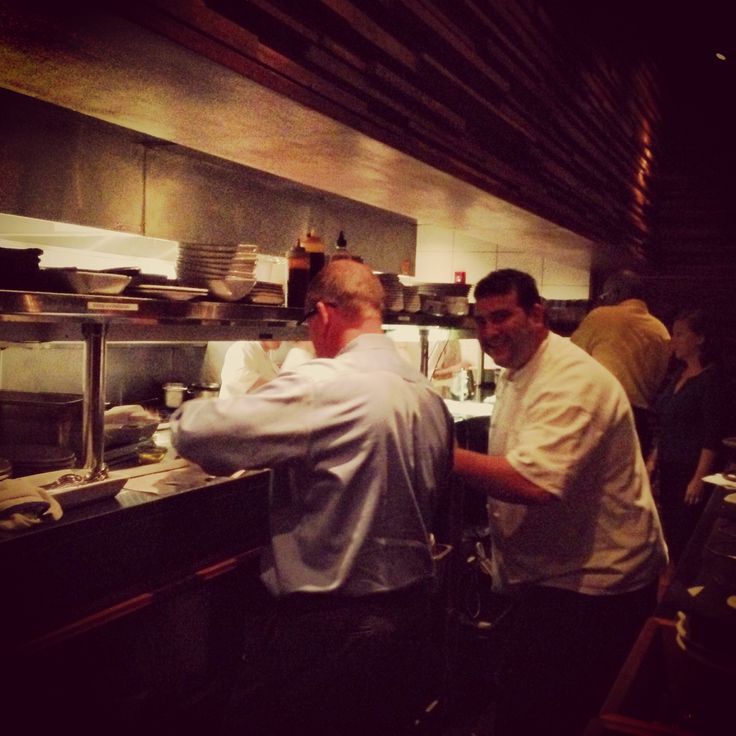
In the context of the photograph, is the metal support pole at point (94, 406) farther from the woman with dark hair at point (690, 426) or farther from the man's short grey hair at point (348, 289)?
the woman with dark hair at point (690, 426)

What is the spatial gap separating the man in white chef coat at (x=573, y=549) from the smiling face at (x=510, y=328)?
2.1 inches

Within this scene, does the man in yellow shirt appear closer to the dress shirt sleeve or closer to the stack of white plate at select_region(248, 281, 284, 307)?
the stack of white plate at select_region(248, 281, 284, 307)

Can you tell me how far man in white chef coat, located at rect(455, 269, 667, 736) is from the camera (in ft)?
7.20

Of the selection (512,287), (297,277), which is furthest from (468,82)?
(512,287)

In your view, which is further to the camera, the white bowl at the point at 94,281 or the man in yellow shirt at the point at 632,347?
the man in yellow shirt at the point at 632,347

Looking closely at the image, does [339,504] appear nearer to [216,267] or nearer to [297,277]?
[216,267]

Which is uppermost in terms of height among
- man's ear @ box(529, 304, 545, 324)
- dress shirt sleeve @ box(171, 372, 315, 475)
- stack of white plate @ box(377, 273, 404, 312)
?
stack of white plate @ box(377, 273, 404, 312)

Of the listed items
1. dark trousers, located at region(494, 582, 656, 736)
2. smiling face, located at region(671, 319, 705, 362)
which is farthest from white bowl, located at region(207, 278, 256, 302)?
smiling face, located at region(671, 319, 705, 362)

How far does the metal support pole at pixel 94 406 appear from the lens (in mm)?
2562

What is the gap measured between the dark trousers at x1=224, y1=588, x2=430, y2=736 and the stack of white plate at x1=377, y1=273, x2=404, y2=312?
1.90 meters

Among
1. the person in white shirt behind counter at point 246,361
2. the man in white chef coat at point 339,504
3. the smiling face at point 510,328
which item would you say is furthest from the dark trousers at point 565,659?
the person in white shirt behind counter at point 246,361

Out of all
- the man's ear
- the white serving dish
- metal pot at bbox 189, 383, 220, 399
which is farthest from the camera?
metal pot at bbox 189, 383, 220, 399

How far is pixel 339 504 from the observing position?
1.95m

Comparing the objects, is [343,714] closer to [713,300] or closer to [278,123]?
[278,123]
